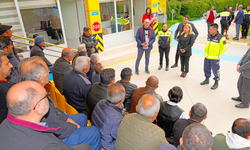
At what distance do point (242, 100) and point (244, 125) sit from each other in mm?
2441

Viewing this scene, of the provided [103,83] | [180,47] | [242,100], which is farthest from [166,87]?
[103,83]

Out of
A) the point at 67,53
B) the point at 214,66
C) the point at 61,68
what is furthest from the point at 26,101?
the point at 214,66

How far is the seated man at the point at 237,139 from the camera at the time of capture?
5.50ft

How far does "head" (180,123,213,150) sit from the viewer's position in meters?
1.45

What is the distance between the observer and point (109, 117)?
2.05 meters

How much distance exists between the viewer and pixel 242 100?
3775 mm

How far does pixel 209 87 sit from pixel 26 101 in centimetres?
484

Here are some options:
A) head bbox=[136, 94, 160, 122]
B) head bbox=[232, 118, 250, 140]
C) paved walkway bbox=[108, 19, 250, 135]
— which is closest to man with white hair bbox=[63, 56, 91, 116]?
head bbox=[136, 94, 160, 122]

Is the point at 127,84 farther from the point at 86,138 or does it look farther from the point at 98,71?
the point at 86,138

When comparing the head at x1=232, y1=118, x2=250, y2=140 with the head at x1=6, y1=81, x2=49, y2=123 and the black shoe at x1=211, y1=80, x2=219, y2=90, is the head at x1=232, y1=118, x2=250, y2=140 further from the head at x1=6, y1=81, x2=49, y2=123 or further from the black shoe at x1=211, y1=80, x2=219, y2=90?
the black shoe at x1=211, y1=80, x2=219, y2=90

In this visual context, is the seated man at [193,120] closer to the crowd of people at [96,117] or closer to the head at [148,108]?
the crowd of people at [96,117]

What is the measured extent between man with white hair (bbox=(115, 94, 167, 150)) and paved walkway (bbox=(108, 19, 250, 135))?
84.2 inches

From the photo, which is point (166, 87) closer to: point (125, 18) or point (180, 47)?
point (180, 47)

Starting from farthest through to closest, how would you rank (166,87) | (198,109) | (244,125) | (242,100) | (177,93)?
1. (166,87)
2. (242,100)
3. (177,93)
4. (198,109)
5. (244,125)
